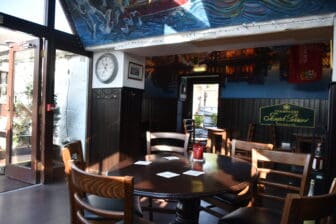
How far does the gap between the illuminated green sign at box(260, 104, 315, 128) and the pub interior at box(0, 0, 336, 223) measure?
21 mm

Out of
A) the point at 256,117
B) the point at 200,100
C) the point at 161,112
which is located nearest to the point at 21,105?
the point at 161,112

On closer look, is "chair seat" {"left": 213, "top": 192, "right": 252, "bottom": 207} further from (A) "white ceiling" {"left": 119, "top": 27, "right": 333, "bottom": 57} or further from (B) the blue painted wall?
(B) the blue painted wall

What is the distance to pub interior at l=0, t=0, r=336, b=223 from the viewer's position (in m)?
3.17

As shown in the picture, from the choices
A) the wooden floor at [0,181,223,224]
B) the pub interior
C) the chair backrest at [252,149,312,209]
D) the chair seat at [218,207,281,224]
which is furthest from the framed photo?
the chair seat at [218,207,281,224]

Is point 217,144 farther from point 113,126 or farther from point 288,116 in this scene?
point 113,126

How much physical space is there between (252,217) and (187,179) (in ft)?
1.71

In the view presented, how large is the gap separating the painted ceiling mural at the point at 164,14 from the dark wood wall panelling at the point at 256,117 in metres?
3.46

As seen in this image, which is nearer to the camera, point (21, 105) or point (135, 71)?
point (21, 105)

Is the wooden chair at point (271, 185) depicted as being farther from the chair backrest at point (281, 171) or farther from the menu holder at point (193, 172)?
the menu holder at point (193, 172)

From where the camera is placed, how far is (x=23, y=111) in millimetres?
4402

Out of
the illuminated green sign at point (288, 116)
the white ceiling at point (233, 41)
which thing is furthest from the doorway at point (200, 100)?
the white ceiling at point (233, 41)

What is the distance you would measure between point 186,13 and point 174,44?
24.1 inches

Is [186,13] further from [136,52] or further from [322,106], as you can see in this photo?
[322,106]

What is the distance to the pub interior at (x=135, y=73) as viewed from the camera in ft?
10.4
